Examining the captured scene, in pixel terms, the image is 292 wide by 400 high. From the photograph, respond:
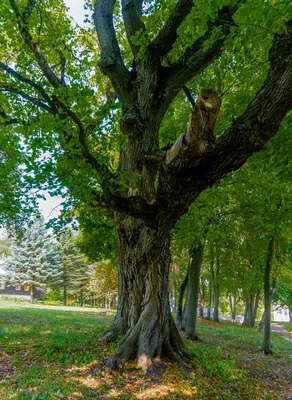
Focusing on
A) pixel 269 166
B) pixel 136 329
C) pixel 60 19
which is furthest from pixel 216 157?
pixel 60 19

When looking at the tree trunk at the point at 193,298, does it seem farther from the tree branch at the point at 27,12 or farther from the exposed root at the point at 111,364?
the tree branch at the point at 27,12

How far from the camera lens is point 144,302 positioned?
5.23 meters

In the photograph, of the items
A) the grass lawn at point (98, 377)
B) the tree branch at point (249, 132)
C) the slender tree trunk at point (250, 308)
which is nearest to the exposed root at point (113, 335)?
the grass lawn at point (98, 377)

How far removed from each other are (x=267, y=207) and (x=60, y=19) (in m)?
7.71

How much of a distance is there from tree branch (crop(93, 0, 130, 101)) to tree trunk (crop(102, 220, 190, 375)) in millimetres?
2645

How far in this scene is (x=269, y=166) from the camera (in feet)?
19.2

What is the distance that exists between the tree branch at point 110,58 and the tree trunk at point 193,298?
675 centimetres

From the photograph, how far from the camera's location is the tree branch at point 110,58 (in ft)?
16.7

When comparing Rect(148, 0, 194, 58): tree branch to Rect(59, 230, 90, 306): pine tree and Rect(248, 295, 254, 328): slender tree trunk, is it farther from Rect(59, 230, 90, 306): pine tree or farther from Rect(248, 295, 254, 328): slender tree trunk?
Rect(59, 230, 90, 306): pine tree

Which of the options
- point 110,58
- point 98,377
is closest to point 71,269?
point 98,377

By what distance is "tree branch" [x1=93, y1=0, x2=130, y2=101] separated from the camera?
5.10 metres

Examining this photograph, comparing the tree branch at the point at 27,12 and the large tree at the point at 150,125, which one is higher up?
the tree branch at the point at 27,12

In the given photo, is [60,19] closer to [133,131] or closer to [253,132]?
[133,131]

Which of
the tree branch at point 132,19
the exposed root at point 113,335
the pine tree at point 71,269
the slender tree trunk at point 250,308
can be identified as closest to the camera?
the tree branch at point 132,19
